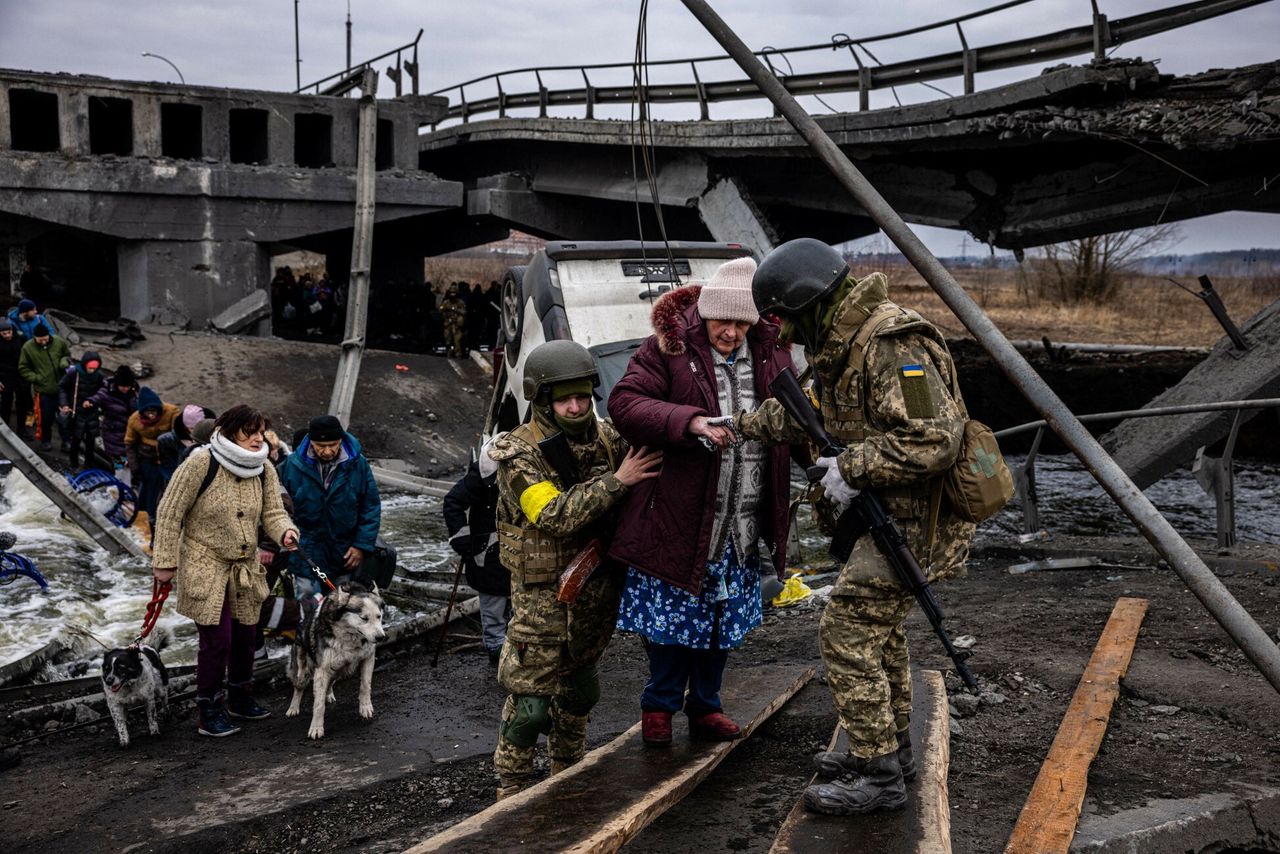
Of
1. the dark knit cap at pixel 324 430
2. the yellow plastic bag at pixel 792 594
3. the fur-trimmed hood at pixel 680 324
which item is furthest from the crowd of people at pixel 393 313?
the fur-trimmed hood at pixel 680 324

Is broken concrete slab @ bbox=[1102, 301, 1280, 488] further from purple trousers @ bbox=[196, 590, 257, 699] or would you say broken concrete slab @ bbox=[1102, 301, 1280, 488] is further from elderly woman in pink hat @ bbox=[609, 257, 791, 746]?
purple trousers @ bbox=[196, 590, 257, 699]

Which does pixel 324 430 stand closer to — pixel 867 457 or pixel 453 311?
pixel 867 457

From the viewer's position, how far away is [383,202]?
24031 millimetres

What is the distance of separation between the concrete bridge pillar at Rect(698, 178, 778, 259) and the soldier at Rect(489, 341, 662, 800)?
49.6 ft

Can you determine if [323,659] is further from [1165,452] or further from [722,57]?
[722,57]

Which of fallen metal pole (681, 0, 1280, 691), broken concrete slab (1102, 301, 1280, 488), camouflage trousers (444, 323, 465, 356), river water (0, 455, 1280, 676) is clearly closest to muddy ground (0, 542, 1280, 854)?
fallen metal pole (681, 0, 1280, 691)

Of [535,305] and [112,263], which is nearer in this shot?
[535,305]

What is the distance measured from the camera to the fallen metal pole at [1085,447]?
380cm

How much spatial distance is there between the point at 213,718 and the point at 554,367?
3682mm

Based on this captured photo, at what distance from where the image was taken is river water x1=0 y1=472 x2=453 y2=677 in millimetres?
8734

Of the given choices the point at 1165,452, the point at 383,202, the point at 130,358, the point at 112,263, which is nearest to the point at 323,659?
the point at 1165,452

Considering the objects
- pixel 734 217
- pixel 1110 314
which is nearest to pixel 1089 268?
pixel 1110 314

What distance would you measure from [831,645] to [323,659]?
373 cm

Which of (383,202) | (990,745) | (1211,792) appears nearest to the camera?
(1211,792)
